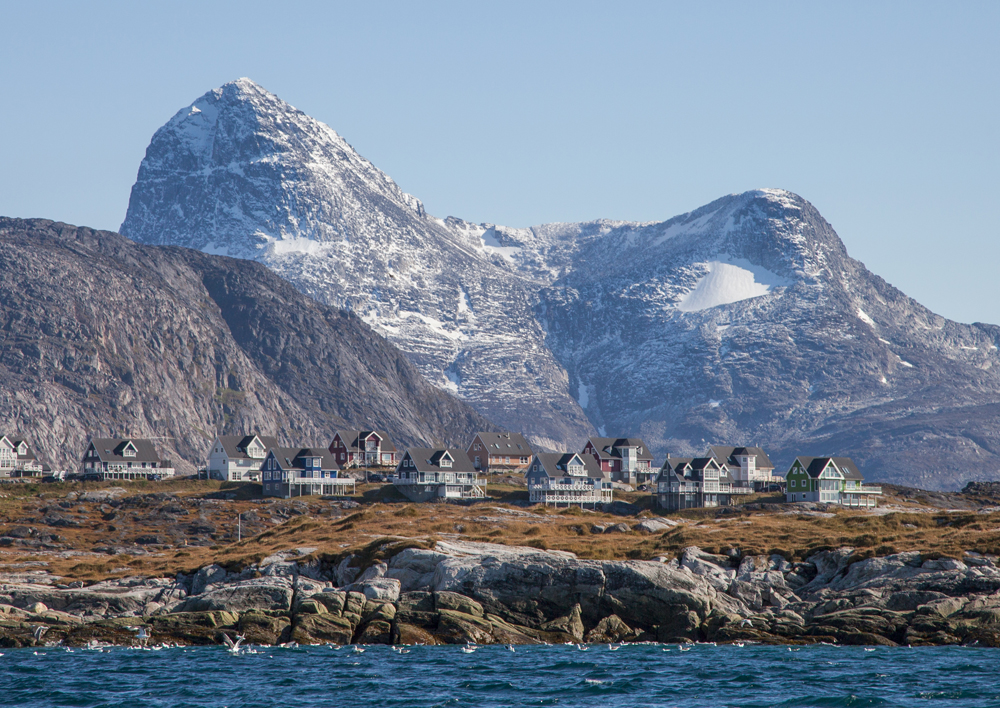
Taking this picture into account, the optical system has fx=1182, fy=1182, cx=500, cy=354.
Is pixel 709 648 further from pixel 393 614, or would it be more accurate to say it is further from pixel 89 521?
pixel 89 521

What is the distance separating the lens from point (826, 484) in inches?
7357

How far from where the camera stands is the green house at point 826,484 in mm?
186125

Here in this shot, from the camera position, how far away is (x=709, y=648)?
81.3 metres

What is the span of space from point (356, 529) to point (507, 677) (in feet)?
190

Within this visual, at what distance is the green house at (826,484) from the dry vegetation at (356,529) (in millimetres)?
4595

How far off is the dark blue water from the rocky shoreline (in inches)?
124

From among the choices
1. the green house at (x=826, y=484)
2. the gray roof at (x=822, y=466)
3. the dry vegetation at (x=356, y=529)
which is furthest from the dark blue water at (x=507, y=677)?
the gray roof at (x=822, y=466)

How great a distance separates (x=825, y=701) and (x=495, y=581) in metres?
31.1

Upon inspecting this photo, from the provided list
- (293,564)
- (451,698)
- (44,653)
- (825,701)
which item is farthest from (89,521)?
(825,701)

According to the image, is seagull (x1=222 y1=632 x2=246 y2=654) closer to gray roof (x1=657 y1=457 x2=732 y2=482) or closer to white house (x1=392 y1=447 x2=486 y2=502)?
white house (x1=392 y1=447 x2=486 y2=502)

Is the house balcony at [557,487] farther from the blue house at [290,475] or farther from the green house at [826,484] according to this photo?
the green house at [826,484]

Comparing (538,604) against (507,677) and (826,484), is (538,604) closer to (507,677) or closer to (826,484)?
(507,677)

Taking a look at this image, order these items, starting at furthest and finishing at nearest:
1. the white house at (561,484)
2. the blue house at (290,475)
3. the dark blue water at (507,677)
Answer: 1. the blue house at (290,475)
2. the white house at (561,484)
3. the dark blue water at (507,677)

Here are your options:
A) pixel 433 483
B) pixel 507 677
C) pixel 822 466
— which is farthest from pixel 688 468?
pixel 507 677
